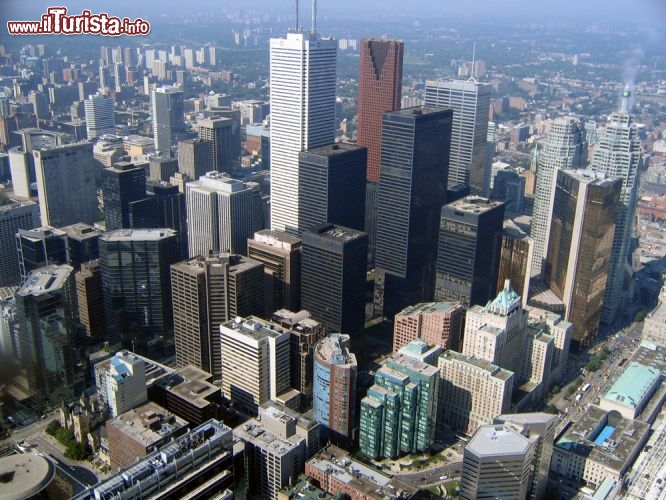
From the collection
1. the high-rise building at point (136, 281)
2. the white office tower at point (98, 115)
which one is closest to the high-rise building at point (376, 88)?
the high-rise building at point (136, 281)

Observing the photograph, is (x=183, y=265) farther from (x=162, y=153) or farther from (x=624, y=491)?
(x=162, y=153)

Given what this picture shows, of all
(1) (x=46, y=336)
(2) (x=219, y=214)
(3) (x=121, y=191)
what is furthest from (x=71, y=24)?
(3) (x=121, y=191)

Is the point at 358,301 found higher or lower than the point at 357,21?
lower

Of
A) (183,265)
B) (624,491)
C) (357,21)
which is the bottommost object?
(624,491)

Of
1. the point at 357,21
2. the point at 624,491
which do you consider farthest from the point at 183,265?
the point at 357,21

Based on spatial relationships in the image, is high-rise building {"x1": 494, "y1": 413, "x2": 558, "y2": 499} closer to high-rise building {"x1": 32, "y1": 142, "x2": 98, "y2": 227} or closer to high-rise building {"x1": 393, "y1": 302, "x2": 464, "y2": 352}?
high-rise building {"x1": 393, "y1": 302, "x2": 464, "y2": 352}

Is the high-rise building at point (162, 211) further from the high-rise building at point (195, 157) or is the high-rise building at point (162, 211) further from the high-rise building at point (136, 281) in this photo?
the high-rise building at point (136, 281)

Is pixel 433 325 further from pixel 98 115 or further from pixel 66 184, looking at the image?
pixel 98 115
